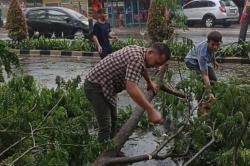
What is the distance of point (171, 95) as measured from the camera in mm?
7121

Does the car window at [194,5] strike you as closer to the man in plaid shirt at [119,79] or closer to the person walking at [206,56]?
the person walking at [206,56]

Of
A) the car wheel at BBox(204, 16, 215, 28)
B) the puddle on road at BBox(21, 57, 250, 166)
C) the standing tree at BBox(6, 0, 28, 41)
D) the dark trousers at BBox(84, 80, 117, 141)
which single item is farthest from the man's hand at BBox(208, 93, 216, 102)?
the car wheel at BBox(204, 16, 215, 28)

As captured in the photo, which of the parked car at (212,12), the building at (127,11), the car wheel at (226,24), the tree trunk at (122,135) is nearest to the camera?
the tree trunk at (122,135)

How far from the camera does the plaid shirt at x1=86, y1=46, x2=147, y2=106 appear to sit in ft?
16.7

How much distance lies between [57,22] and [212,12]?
987 centimetres

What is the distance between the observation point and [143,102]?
4.92m

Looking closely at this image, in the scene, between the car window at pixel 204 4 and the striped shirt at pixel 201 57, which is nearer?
the striped shirt at pixel 201 57

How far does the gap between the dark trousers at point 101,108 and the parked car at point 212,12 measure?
83.9 feet

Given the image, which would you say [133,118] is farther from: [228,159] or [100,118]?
[228,159]

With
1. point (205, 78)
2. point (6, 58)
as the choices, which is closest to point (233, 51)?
point (205, 78)

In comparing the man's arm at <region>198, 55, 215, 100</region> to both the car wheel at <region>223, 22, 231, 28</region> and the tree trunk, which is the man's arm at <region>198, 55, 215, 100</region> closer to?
the tree trunk

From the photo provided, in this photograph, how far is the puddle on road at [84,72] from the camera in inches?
276

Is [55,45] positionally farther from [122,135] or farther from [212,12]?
[122,135]

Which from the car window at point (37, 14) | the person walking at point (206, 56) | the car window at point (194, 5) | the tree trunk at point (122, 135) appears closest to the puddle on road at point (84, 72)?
the tree trunk at point (122, 135)
